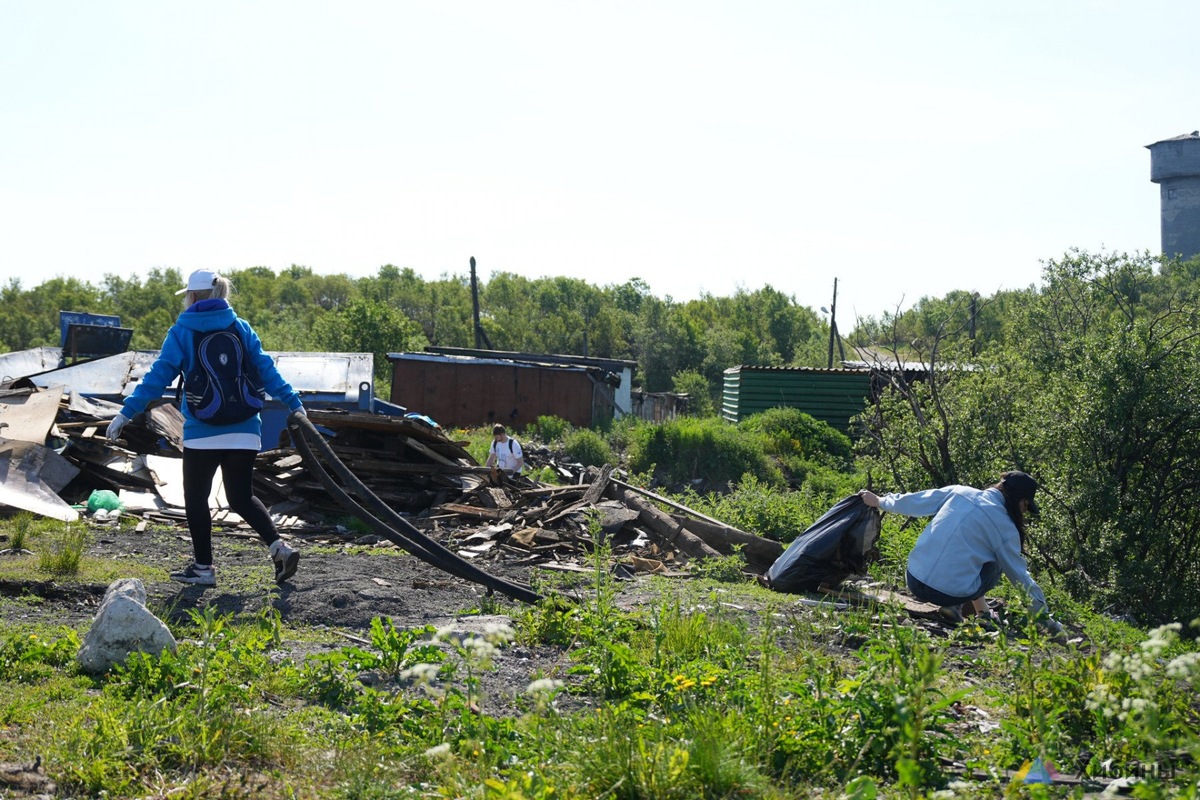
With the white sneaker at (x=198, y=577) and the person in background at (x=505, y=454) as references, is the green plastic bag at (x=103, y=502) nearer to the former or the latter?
the white sneaker at (x=198, y=577)

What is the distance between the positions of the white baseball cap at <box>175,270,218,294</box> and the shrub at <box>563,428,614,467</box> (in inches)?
662

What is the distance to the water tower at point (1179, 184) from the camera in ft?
209

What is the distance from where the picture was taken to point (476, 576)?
6250 mm

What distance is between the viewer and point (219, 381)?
20.0 feet

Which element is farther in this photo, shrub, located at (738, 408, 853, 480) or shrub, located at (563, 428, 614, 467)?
shrub, located at (738, 408, 853, 480)

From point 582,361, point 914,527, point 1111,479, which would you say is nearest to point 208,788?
point 914,527

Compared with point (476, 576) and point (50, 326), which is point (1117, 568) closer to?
point (476, 576)

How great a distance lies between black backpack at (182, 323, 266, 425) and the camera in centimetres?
606

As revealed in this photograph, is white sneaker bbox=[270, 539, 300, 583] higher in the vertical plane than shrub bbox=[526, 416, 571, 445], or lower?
higher

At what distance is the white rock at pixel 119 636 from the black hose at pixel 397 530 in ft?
7.99

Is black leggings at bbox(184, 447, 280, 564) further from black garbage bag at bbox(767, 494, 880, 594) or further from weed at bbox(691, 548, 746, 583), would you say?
black garbage bag at bbox(767, 494, 880, 594)

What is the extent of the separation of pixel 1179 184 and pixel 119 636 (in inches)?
2878

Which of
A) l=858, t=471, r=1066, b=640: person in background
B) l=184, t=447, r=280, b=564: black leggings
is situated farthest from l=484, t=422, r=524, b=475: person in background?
l=858, t=471, r=1066, b=640: person in background

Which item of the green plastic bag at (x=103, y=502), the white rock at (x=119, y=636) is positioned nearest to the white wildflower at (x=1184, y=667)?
the white rock at (x=119, y=636)
